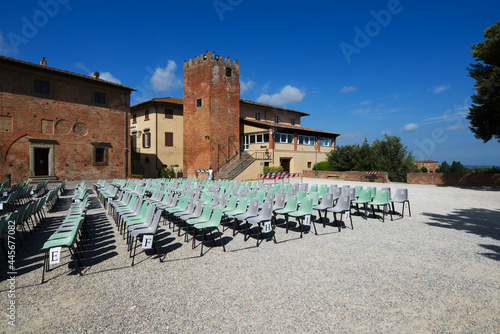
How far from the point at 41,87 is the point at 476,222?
29334 mm

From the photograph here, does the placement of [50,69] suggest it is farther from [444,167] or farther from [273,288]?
[444,167]

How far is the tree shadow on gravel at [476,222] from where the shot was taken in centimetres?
588

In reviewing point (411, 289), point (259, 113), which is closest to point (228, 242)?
point (411, 289)

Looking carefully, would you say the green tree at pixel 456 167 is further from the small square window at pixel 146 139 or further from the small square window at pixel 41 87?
the small square window at pixel 41 87

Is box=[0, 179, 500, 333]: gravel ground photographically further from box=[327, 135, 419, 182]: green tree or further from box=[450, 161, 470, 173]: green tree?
box=[450, 161, 470, 173]: green tree

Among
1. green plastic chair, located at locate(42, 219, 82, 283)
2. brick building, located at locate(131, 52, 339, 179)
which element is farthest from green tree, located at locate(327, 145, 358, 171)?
green plastic chair, located at locate(42, 219, 82, 283)

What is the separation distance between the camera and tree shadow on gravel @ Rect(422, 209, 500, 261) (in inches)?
231

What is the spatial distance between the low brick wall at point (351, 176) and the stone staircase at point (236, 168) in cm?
750

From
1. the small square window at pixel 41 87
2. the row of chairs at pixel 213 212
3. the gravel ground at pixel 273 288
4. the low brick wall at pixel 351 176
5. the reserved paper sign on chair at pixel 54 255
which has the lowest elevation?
the gravel ground at pixel 273 288

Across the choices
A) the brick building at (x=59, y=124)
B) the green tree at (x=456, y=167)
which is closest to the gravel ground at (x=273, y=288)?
the brick building at (x=59, y=124)

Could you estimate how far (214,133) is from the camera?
30172 mm

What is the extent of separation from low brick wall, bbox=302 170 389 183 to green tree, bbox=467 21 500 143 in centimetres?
762

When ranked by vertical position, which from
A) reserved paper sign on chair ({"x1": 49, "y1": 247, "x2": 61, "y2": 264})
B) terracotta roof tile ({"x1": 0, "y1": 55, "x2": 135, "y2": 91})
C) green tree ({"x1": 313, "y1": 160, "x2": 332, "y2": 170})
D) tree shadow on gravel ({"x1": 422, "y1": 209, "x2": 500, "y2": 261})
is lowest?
tree shadow on gravel ({"x1": 422, "y1": 209, "x2": 500, "y2": 261})

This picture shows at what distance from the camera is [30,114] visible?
21484mm
